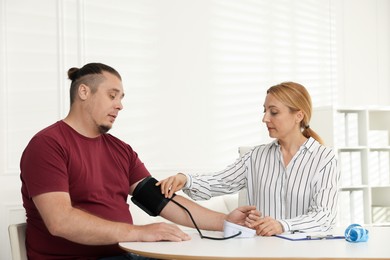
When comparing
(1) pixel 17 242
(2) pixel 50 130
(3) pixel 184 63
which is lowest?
(1) pixel 17 242

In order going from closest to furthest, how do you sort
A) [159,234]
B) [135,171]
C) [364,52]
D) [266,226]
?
[159,234] → [266,226] → [135,171] → [364,52]

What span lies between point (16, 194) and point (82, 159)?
82.9 inches

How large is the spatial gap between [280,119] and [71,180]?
1.06 m

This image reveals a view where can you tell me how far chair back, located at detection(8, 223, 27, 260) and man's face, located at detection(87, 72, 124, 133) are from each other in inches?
20.3

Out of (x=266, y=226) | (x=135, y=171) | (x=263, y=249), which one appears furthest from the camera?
(x=135, y=171)

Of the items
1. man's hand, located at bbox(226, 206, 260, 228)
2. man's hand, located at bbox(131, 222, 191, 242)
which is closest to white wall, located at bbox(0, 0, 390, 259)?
man's hand, located at bbox(226, 206, 260, 228)

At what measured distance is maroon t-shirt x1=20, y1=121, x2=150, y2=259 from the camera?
2.41 metres

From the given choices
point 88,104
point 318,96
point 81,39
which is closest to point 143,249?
point 88,104

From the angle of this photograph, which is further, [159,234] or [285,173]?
[285,173]

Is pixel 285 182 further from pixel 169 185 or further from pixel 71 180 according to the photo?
pixel 71 180

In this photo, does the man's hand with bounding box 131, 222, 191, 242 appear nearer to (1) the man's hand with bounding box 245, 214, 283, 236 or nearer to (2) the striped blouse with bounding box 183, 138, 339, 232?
(1) the man's hand with bounding box 245, 214, 283, 236

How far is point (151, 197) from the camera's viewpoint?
2.66m

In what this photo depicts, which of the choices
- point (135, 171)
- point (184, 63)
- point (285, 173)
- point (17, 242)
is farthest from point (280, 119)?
point (184, 63)

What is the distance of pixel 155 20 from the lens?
508cm
